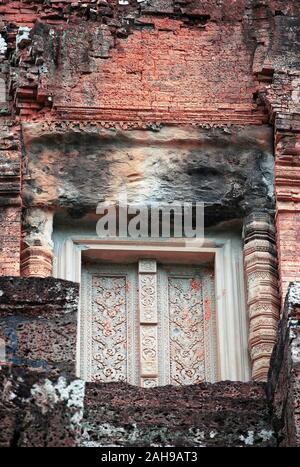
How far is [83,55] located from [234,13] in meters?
1.57

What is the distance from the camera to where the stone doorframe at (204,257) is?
650 inches

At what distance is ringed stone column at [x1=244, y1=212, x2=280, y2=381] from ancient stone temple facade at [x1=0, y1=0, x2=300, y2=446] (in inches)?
0.5

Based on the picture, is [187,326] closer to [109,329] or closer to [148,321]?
[148,321]

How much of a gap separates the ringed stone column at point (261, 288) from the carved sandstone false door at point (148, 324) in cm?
42

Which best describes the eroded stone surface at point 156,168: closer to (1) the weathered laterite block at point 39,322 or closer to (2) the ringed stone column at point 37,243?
(2) the ringed stone column at point 37,243

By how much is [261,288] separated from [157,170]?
5.02 feet

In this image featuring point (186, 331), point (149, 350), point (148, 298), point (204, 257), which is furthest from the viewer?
point (204, 257)

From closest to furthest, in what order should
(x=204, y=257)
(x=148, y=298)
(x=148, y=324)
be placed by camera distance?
1. (x=148, y=324)
2. (x=148, y=298)
3. (x=204, y=257)

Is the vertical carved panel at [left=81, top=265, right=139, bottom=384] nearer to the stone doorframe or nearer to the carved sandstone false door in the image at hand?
the carved sandstone false door

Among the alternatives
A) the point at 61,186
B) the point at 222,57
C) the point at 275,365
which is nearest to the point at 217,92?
the point at 222,57

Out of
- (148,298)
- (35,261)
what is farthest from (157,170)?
(35,261)

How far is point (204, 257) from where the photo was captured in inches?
666

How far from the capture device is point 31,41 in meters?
17.3

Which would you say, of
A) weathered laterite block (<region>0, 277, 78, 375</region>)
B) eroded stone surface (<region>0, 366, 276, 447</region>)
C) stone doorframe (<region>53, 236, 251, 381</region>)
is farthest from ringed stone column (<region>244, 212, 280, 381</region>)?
weathered laterite block (<region>0, 277, 78, 375</region>)
